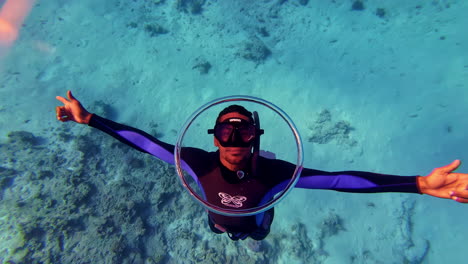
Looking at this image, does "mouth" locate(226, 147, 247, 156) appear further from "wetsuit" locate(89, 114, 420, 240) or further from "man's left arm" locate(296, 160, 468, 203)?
"man's left arm" locate(296, 160, 468, 203)

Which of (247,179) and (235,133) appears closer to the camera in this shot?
(235,133)

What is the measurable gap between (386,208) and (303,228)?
4.29 m

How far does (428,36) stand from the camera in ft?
53.1

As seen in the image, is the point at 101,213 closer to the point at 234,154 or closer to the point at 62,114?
the point at 62,114

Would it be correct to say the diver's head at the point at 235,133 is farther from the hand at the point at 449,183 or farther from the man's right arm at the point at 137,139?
the hand at the point at 449,183

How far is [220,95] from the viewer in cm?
1319

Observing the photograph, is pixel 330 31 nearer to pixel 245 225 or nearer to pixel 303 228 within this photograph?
pixel 303 228

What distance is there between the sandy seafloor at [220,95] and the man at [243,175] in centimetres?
609

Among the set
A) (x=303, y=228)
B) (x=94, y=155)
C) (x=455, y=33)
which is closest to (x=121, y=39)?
(x=94, y=155)

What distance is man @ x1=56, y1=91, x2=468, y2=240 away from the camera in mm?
2859

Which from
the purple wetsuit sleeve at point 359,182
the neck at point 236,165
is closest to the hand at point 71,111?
the neck at point 236,165

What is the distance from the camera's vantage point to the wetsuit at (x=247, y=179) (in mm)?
3229

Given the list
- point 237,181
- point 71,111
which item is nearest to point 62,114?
point 71,111

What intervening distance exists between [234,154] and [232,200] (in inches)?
35.3
